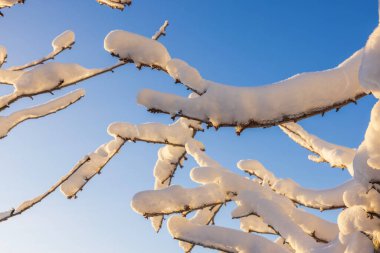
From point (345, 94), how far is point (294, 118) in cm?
27

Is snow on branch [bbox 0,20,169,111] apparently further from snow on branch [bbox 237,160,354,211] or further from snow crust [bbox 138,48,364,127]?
snow on branch [bbox 237,160,354,211]

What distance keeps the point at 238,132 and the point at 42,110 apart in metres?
1.52

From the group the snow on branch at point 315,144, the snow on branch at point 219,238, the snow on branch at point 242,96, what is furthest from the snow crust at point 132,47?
the snow on branch at point 315,144

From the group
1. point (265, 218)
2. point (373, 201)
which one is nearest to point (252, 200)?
point (265, 218)

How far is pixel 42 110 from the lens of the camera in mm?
3033

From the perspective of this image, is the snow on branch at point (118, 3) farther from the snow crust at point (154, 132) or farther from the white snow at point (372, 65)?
the white snow at point (372, 65)

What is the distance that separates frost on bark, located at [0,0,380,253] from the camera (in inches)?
83.7

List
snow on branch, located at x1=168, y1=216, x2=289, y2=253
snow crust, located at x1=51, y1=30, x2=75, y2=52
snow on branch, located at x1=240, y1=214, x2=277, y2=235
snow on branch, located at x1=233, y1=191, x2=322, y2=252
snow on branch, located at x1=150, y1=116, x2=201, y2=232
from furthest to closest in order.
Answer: snow on branch, located at x1=150, y1=116, x2=201, y2=232 < snow on branch, located at x1=240, y1=214, x2=277, y2=235 < snow crust, located at x1=51, y1=30, x2=75, y2=52 < snow on branch, located at x1=168, y1=216, x2=289, y2=253 < snow on branch, located at x1=233, y1=191, x2=322, y2=252

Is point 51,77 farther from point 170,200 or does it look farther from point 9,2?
point 170,200

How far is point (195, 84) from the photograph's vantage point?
7.09 ft

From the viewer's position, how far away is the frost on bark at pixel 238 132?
212cm

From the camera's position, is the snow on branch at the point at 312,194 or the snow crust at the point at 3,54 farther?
the snow on branch at the point at 312,194

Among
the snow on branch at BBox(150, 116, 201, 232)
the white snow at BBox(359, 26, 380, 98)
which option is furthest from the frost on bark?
the snow on branch at BBox(150, 116, 201, 232)

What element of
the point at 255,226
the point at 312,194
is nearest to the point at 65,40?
the point at 312,194
